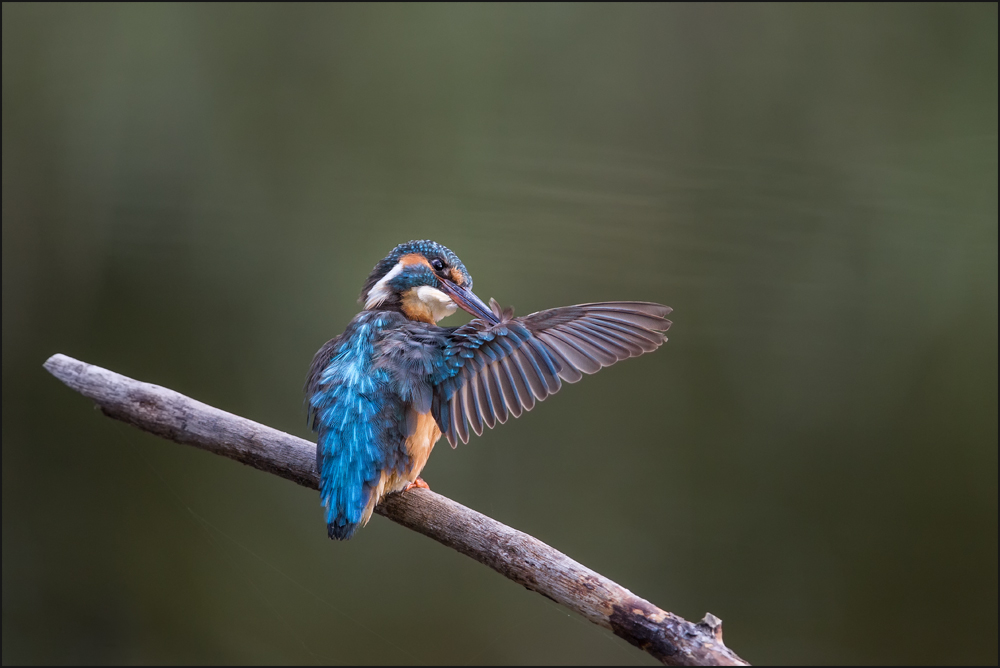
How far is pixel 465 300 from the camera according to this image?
1.47 meters

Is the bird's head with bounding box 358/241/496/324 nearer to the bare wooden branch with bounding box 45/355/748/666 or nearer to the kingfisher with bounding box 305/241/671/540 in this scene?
the kingfisher with bounding box 305/241/671/540

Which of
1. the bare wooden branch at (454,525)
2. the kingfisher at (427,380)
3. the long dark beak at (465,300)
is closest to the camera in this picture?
the bare wooden branch at (454,525)

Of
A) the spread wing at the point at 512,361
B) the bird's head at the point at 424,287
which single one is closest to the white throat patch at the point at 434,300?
the bird's head at the point at 424,287

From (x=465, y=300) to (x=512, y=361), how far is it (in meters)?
0.24

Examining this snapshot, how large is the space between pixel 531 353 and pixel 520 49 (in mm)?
1549

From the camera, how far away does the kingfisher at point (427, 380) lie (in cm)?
122

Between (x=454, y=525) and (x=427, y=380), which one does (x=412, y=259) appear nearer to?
(x=427, y=380)

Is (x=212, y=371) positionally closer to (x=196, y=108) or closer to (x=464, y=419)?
(x=196, y=108)

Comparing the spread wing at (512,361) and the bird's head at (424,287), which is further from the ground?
the bird's head at (424,287)

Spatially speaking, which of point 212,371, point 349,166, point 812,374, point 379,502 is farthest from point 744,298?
point 212,371

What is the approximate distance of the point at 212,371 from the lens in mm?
2525

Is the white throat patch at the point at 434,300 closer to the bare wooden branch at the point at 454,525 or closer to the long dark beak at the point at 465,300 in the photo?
the long dark beak at the point at 465,300

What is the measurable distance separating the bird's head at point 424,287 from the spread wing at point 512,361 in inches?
5.8

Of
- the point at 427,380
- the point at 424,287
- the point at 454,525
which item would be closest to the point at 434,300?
the point at 424,287
